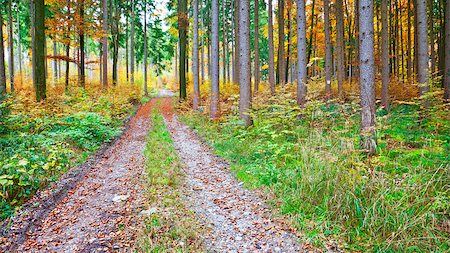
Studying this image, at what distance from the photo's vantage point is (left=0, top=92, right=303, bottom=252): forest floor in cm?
369

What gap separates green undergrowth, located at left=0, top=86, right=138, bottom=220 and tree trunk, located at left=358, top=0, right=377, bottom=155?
19.0 ft

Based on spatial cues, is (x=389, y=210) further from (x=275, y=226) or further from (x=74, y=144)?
(x=74, y=144)

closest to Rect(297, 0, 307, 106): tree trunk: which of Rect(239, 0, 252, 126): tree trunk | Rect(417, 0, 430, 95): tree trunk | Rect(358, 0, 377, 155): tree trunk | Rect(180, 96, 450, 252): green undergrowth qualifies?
Rect(239, 0, 252, 126): tree trunk

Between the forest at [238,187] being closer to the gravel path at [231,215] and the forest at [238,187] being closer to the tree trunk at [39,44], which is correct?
the gravel path at [231,215]

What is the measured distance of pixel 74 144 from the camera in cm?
823

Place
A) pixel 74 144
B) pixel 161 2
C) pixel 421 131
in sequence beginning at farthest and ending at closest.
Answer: pixel 161 2 < pixel 74 144 < pixel 421 131

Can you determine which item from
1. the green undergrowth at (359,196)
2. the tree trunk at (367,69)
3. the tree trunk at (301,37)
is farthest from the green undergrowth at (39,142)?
the tree trunk at (301,37)

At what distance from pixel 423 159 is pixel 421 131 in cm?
353

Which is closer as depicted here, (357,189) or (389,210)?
(389,210)

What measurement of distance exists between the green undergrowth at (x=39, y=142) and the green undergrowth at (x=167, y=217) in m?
2.01

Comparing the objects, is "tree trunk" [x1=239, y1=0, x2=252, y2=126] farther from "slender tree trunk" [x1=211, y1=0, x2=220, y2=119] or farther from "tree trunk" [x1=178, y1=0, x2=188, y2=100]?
"tree trunk" [x1=178, y1=0, x2=188, y2=100]

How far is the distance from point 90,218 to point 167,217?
1.29m

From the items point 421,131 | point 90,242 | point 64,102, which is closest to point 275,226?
point 90,242

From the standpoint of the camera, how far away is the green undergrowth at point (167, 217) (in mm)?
3473
